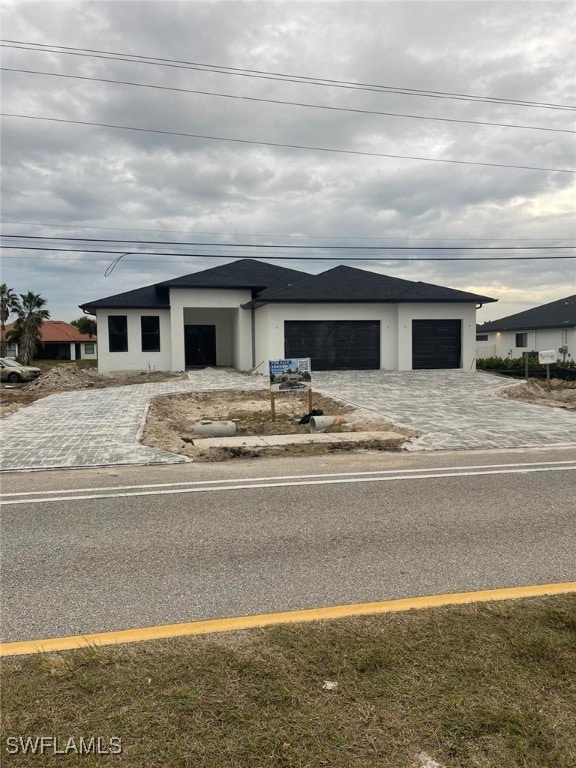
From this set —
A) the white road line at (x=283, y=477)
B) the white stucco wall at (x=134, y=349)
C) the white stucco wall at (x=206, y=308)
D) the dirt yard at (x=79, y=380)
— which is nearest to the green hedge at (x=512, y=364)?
the white stucco wall at (x=206, y=308)

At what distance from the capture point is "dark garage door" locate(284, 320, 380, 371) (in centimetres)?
2803

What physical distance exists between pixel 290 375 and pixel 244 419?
6.63 feet

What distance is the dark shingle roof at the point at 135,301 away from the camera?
30594 mm

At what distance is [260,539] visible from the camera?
218 inches

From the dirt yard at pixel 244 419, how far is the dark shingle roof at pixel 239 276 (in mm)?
10665

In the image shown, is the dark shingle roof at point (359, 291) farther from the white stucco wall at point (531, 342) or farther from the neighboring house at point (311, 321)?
the white stucco wall at point (531, 342)

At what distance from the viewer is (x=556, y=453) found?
1027 cm

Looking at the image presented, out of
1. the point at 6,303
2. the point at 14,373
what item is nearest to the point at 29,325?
the point at 6,303

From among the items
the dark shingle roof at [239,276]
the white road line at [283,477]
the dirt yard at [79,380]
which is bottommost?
the white road line at [283,477]

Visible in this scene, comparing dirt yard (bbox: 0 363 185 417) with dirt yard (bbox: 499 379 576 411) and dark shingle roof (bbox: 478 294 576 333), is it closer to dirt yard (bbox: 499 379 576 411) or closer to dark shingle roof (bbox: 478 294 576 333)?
dirt yard (bbox: 499 379 576 411)

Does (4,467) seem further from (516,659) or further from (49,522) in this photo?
(516,659)

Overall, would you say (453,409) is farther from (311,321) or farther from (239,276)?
(239,276)

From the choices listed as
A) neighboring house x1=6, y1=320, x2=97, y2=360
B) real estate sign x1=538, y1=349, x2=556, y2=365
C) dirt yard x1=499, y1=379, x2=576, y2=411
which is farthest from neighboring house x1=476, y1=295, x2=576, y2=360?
neighboring house x1=6, y1=320, x2=97, y2=360

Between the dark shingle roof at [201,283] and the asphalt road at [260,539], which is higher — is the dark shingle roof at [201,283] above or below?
above
